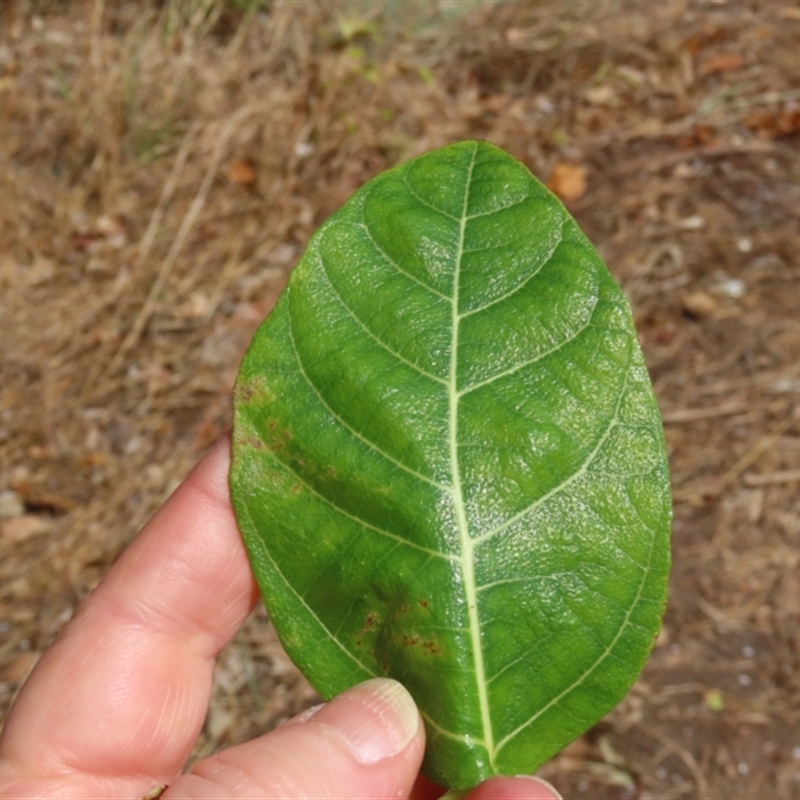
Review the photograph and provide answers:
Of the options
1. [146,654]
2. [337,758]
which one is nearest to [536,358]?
[337,758]

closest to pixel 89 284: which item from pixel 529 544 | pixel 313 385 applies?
pixel 313 385

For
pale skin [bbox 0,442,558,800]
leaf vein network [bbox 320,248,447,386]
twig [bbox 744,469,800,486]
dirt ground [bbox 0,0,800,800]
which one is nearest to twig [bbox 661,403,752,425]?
dirt ground [bbox 0,0,800,800]

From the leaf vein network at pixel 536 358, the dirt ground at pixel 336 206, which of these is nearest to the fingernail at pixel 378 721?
the leaf vein network at pixel 536 358

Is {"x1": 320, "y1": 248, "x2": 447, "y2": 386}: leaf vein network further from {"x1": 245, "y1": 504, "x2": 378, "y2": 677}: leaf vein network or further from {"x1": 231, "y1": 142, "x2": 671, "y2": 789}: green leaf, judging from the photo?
{"x1": 245, "y1": 504, "x2": 378, "y2": 677}: leaf vein network

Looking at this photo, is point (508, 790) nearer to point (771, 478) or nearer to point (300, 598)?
point (300, 598)

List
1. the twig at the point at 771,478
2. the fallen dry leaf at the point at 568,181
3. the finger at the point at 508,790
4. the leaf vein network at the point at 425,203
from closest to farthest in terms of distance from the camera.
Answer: the finger at the point at 508,790
the leaf vein network at the point at 425,203
the twig at the point at 771,478
the fallen dry leaf at the point at 568,181

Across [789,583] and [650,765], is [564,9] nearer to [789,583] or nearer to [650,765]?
[789,583]

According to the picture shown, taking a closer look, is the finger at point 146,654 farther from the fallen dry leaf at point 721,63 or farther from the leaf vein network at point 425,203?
the fallen dry leaf at point 721,63
